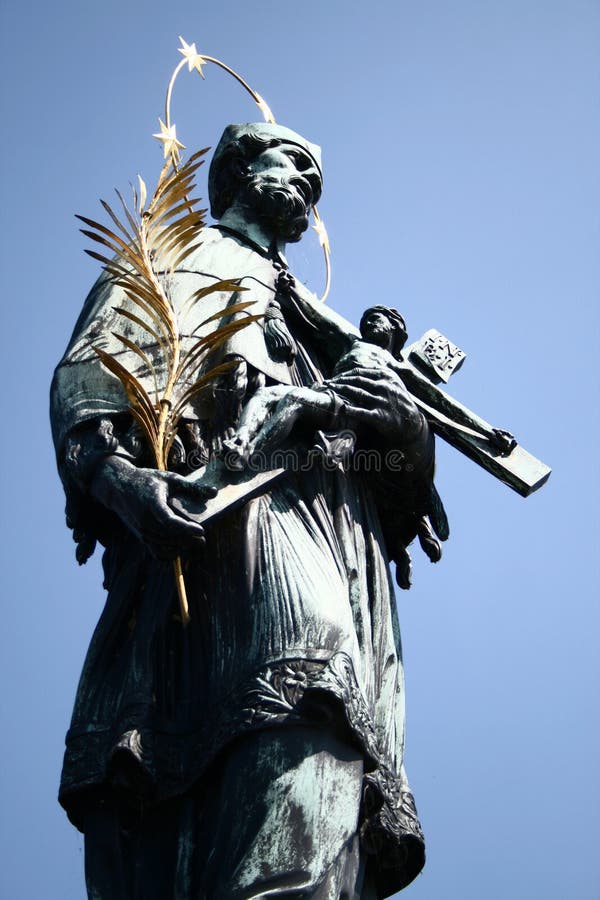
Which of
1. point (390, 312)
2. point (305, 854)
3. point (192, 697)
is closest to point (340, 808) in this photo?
point (305, 854)

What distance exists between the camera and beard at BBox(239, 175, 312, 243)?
32.1 ft

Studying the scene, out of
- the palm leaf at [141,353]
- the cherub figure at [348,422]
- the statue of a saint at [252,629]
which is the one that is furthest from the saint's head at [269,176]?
the palm leaf at [141,353]

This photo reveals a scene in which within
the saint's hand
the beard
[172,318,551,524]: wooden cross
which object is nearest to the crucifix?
[172,318,551,524]: wooden cross

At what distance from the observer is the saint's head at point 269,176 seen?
9.82 metres

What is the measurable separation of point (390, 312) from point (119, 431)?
65.4 inches

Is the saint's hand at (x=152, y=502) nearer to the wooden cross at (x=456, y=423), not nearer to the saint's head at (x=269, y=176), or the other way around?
the wooden cross at (x=456, y=423)

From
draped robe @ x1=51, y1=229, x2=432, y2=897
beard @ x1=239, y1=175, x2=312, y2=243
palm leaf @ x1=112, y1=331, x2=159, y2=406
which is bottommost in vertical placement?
draped robe @ x1=51, y1=229, x2=432, y2=897

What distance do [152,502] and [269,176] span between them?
8.67ft

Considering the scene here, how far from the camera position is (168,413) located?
8.42 meters

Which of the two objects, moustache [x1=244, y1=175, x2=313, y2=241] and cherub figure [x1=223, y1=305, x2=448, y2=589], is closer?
cherub figure [x1=223, y1=305, x2=448, y2=589]

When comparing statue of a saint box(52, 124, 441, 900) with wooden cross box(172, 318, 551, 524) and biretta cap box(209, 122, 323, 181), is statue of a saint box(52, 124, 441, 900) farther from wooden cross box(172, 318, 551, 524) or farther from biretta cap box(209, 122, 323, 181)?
biretta cap box(209, 122, 323, 181)

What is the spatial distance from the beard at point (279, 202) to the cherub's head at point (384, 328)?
833 mm

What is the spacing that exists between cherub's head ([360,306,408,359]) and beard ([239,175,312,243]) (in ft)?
2.73

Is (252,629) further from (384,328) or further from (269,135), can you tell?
(269,135)
